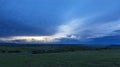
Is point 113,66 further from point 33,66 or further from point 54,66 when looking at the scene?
point 33,66

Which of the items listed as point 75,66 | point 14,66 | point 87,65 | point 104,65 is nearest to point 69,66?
point 75,66

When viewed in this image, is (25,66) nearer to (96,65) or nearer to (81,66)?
(81,66)

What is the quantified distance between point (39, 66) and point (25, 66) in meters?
2.22

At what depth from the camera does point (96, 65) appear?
39.2 meters

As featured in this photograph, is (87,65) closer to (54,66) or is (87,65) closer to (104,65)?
(104,65)

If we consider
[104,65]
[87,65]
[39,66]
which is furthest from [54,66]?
[104,65]

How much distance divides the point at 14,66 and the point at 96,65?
13576mm

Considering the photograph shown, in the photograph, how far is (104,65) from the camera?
39.1m

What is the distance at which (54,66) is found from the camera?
123 ft

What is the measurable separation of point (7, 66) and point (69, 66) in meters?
10.0

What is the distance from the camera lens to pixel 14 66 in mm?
37812

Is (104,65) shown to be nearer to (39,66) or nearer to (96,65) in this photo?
(96,65)

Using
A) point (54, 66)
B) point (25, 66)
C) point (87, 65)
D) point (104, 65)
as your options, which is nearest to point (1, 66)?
point (25, 66)

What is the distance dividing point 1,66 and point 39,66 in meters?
6.17
